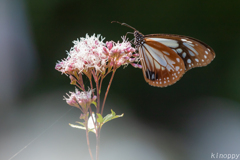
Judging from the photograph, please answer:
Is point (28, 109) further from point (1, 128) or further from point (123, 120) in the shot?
point (123, 120)

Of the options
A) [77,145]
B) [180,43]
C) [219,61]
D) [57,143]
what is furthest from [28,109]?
Result: [219,61]

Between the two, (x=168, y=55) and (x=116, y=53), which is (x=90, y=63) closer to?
(x=116, y=53)

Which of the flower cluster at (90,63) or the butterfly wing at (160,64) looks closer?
the flower cluster at (90,63)

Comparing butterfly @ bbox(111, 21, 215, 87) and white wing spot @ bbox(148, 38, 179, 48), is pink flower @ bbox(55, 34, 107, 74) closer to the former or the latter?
butterfly @ bbox(111, 21, 215, 87)

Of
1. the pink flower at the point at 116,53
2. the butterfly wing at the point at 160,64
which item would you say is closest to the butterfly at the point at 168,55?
the butterfly wing at the point at 160,64

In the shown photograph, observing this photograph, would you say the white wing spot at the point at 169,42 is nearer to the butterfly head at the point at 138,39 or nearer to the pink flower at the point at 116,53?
the butterfly head at the point at 138,39

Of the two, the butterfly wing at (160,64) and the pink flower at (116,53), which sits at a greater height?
the pink flower at (116,53)

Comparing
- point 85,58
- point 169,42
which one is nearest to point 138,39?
point 169,42
